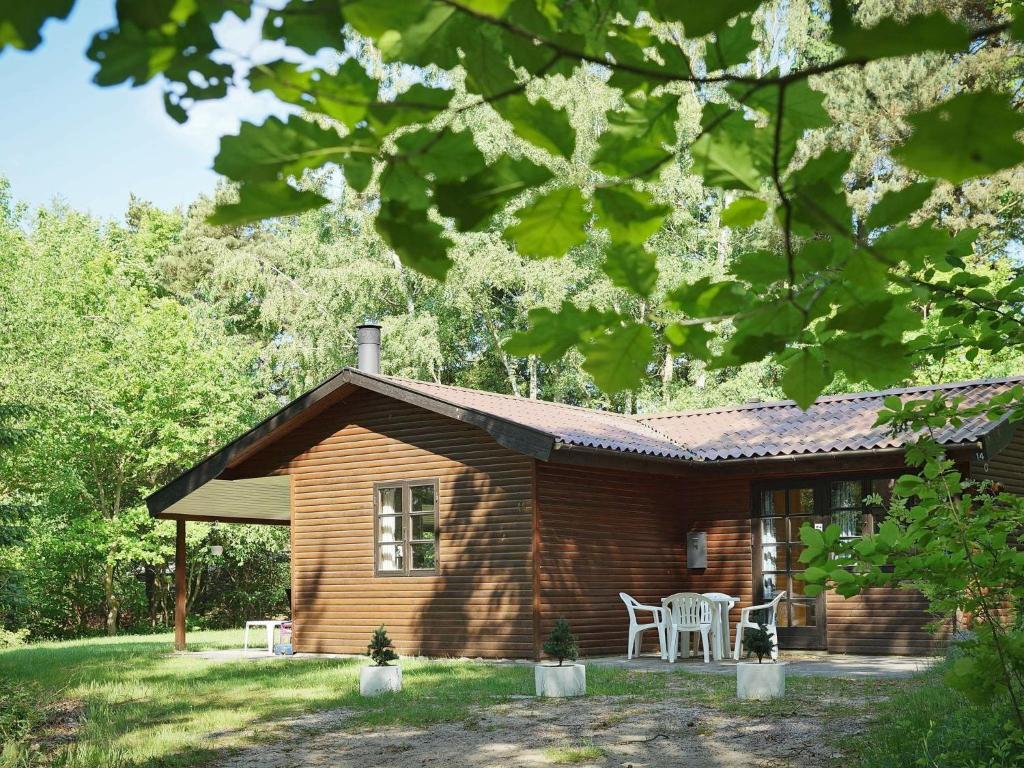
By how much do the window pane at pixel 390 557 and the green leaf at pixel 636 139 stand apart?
12964mm

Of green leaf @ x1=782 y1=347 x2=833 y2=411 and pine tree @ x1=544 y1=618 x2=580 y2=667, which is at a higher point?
green leaf @ x1=782 y1=347 x2=833 y2=411

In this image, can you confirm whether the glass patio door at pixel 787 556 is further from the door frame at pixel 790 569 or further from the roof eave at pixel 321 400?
the roof eave at pixel 321 400

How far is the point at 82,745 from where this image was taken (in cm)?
680

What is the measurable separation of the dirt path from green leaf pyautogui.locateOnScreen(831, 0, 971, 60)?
5650 mm

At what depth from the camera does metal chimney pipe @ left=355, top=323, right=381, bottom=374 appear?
15.2 meters

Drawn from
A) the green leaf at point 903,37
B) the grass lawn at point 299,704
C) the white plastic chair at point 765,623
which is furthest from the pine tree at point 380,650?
the green leaf at point 903,37

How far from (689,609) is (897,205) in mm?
11986

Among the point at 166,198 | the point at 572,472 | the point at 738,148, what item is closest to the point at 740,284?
the point at 738,148

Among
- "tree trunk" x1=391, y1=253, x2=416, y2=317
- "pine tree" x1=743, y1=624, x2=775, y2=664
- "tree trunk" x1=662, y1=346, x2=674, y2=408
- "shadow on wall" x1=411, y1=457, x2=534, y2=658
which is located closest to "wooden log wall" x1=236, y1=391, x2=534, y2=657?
"shadow on wall" x1=411, y1=457, x2=534, y2=658

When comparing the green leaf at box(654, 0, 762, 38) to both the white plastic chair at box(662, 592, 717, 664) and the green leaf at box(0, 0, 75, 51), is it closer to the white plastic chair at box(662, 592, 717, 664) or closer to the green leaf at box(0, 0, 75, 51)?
the green leaf at box(0, 0, 75, 51)

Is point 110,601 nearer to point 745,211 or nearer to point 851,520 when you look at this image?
point 851,520

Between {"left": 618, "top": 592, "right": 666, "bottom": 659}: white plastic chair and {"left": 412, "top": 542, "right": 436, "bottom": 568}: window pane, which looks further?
{"left": 412, "top": 542, "right": 436, "bottom": 568}: window pane

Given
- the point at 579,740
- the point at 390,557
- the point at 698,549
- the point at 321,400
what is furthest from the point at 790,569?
the point at 579,740

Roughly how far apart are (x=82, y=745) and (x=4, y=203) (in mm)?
22502
